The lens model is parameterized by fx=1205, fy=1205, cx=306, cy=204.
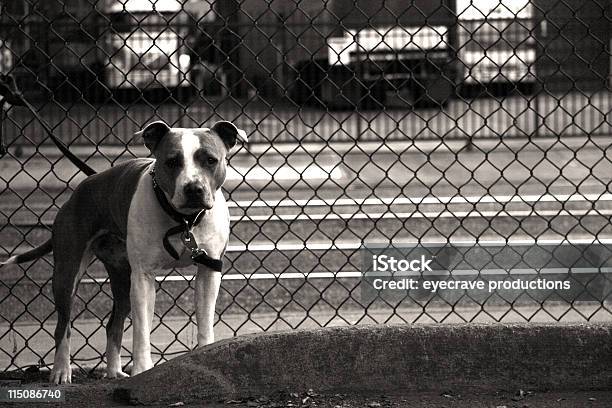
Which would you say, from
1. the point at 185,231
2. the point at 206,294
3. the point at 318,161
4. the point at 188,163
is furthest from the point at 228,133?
the point at 318,161

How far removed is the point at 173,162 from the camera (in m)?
3.75

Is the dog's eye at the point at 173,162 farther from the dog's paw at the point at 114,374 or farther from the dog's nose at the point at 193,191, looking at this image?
the dog's paw at the point at 114,374

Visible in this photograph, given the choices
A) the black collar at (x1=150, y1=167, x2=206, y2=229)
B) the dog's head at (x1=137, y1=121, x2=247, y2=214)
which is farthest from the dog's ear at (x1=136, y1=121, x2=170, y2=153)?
the black collar at (x1=150, y1=167, x2=206, y2=229)

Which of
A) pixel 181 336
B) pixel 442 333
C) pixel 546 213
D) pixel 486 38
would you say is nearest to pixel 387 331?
pixel 442 333

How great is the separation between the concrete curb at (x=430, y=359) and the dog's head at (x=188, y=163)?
0.74 meters

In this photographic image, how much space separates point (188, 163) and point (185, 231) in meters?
0.23

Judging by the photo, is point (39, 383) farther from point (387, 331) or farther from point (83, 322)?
point (83, 322)

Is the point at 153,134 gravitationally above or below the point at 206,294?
above

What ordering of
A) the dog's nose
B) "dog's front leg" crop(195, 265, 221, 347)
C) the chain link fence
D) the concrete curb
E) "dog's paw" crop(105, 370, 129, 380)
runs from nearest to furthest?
the dog's nose < "dog's front leg" crop(195, 265, 221, 347) < the concrete curb < "dog's paw" crop(105, 370, 129, 380) < the chain link fence

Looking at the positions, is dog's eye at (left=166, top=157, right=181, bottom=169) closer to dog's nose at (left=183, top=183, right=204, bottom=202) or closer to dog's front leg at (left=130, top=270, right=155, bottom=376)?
dog's nose at (left=183, top=183, right=204, bottom=202)

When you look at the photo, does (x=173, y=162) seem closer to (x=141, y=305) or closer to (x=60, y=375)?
(x=141, y=305)

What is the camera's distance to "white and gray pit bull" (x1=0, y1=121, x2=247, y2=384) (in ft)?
12.3

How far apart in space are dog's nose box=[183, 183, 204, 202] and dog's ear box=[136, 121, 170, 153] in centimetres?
26

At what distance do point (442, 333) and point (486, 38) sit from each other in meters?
10.4
